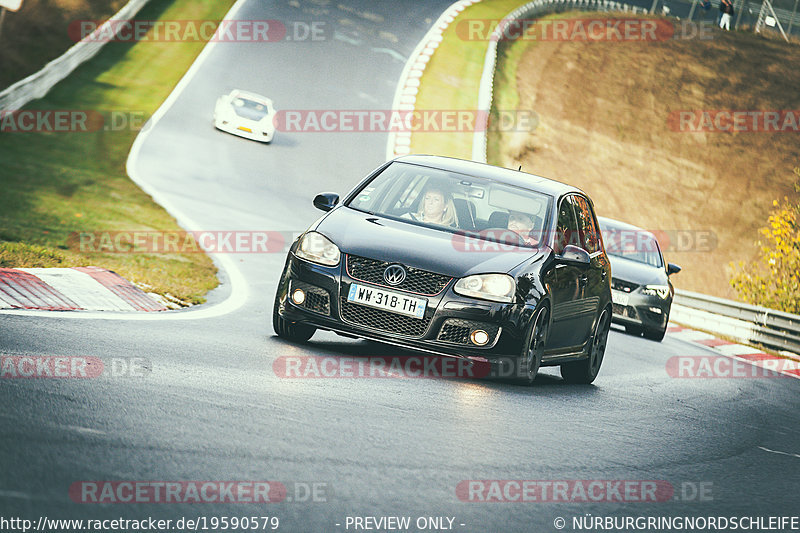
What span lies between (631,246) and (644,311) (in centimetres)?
174

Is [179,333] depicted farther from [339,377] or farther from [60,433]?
[60,433]

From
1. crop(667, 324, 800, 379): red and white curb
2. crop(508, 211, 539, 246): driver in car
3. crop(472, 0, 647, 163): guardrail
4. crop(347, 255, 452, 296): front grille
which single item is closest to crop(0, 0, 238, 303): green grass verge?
crop(347, 255, 452, 296): front grille

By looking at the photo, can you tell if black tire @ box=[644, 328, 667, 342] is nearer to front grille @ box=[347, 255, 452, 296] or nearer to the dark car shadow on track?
the dark car shadow on track

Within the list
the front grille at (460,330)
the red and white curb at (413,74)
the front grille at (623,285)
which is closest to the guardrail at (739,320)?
the front grille at (623,285)

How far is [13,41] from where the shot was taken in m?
35.1

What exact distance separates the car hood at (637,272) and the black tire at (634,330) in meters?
0.69

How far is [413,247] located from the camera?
8977mm

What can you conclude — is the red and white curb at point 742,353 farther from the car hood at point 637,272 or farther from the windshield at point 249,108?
the windshield at point 249,108

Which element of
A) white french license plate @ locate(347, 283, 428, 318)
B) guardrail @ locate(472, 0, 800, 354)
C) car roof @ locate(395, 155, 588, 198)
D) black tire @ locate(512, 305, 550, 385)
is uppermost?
car roof @ locate(395, 155, 588, 198)

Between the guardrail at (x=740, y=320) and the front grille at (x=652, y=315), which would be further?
the guardrail at (x=740, y=320)

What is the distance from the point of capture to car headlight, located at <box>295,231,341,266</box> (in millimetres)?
8984

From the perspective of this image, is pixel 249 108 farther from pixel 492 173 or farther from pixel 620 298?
pixel 492 173

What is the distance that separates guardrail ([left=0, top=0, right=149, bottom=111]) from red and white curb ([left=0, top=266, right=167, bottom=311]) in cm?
1600

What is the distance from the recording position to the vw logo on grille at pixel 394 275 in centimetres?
874
